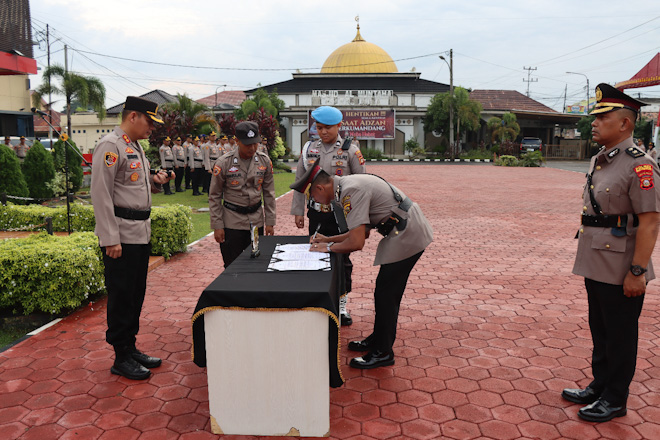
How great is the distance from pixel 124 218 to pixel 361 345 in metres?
2.06

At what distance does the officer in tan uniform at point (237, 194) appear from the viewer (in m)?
4.50

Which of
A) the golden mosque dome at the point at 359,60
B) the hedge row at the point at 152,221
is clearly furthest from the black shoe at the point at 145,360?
the golden mosque dome at the point at 359,60

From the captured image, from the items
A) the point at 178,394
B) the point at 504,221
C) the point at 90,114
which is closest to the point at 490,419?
the point at 178,394

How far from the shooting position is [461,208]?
506 inches

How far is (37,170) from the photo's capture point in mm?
12742

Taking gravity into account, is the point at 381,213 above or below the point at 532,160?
below

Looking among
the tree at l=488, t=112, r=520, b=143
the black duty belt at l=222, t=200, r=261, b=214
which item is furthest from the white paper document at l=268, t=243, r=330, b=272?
the tree at l=488, t=112, r=520, b=143

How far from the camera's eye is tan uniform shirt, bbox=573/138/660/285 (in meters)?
2.83

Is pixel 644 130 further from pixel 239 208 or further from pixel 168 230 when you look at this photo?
pixel 239 208

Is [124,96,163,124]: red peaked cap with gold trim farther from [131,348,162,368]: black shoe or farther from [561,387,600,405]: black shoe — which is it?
[561,387,600,405]: black shoe

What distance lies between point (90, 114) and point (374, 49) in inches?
1060

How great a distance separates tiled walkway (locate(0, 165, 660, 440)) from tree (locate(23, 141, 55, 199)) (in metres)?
8.17

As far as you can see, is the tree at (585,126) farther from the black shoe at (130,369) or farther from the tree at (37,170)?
the black shoe at (130,369)

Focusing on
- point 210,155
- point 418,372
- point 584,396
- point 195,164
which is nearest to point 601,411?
point 584,396
